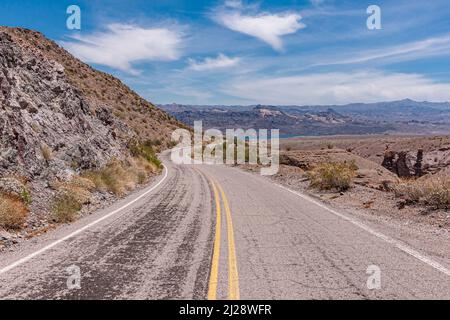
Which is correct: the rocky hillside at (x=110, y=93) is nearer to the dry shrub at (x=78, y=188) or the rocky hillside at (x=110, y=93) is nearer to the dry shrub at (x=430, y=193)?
the dry shrub at (x=78, y=188)

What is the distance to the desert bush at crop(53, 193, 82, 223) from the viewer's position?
37.1 feet

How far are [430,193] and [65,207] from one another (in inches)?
455

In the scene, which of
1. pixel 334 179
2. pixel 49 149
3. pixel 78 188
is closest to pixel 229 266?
pixel 78 188

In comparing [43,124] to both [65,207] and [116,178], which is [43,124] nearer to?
[116,178]

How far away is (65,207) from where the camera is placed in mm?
11836

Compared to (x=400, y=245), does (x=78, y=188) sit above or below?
above

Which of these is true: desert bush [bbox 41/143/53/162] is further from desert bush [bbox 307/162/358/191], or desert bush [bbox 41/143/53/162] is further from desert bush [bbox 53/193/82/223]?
desert bush [bbox 307/162/358/191]

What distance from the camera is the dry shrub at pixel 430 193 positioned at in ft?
41.8

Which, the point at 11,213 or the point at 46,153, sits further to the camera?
the point at 46,153

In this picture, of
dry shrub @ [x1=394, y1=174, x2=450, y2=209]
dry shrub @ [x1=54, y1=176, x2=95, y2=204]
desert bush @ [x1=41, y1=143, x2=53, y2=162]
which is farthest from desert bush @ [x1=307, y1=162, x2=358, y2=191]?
desert bush @ [x1=41, y1=143, x2=53, y2=162]

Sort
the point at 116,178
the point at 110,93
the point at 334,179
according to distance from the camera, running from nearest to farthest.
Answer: the point at 116,178 → the point at 334,179 → the point at 110,93

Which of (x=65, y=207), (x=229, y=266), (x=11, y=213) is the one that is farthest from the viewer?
(x=65, y=207)

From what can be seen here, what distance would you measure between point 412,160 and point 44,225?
27695mm
